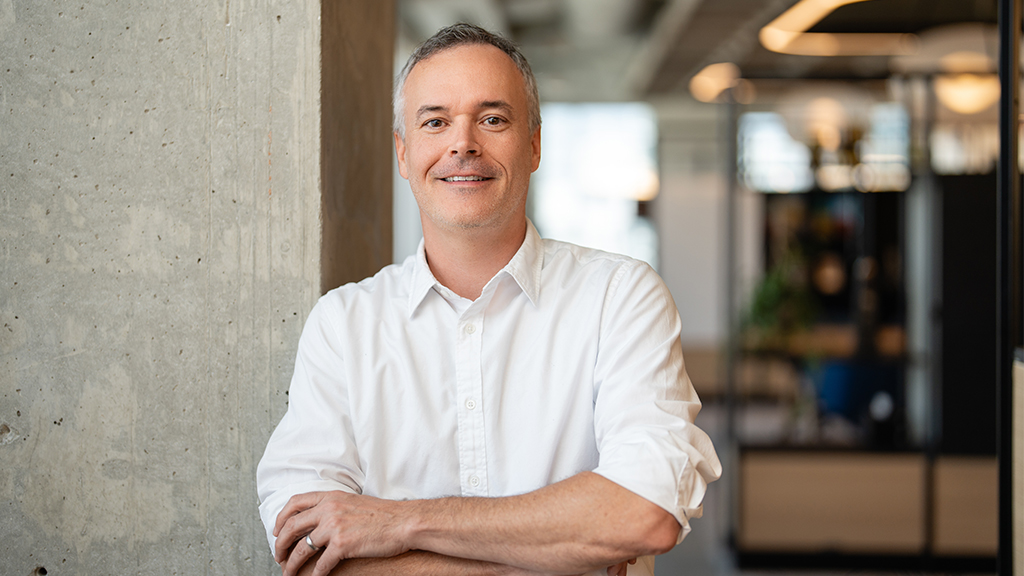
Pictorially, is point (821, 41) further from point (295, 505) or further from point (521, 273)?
point (295, 505)

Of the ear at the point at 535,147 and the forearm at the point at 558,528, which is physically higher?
the ear at the point at 535,147

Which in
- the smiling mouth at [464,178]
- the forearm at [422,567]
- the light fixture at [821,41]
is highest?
the light fixture at [821,41]

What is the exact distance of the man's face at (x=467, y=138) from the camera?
1394mm

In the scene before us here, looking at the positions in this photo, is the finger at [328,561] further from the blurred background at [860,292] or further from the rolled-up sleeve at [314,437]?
the blurred background at [860,292]

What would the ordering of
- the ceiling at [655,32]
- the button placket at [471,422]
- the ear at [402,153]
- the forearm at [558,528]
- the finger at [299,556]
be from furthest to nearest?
the ceiling at [655,32] → the ear at [402,153] → the button placket at [471,422] → the finger at [299,556] → the forearm at [558,528]

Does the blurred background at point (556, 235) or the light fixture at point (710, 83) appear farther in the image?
the light fixture at point (710, 83)

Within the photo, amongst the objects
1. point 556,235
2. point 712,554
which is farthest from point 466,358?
point 556,235

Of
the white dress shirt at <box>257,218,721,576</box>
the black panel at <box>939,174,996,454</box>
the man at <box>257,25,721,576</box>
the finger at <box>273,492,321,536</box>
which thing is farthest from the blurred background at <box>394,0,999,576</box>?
the finger at <box>273,492,321,536</box>

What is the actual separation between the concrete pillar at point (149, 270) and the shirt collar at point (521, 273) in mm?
249

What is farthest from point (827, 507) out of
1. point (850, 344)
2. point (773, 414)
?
point (773, 414)

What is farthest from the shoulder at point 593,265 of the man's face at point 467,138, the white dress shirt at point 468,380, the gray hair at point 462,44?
the gray hair at point 462,44

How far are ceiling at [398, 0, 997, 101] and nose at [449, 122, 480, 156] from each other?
73.2 inches

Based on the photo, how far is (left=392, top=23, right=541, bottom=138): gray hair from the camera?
1.43m

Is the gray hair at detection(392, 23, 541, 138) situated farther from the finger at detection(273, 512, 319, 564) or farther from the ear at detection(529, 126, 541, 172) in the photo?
the finger at detection(273, 512, 319, 564)
